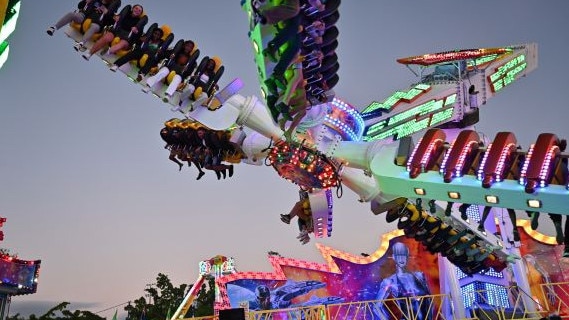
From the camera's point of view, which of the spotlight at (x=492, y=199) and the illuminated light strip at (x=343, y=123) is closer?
the spotlight at (x=492, y=199)

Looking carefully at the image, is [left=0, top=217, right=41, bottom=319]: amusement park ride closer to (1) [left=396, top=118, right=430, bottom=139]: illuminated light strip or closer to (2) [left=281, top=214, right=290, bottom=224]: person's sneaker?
(2) [left=281, top=214, right=290, bottom=224]: person's sneaker

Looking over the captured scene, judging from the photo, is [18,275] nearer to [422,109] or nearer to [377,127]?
[377,127]

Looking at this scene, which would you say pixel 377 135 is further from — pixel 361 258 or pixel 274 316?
pixel 274 316

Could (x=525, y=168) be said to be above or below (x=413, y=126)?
below

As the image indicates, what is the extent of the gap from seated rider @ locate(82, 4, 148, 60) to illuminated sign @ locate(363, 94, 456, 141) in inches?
344

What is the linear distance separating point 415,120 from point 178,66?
9529mm

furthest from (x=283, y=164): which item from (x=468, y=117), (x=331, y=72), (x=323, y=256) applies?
(x=323, y=256)

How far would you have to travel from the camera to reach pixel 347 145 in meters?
10.5

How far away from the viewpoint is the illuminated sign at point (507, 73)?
18.9 m

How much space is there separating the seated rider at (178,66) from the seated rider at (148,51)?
182mm

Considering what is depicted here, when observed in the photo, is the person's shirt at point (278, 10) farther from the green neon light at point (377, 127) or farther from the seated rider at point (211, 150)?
the green neon light at point (377, 127)

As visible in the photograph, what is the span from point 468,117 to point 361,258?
8357 millimetres

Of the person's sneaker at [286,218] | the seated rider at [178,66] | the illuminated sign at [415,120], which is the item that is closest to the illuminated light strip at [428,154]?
the seated rider at [178,66]

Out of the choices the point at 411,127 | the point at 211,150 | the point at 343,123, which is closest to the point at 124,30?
the point at 211,150
